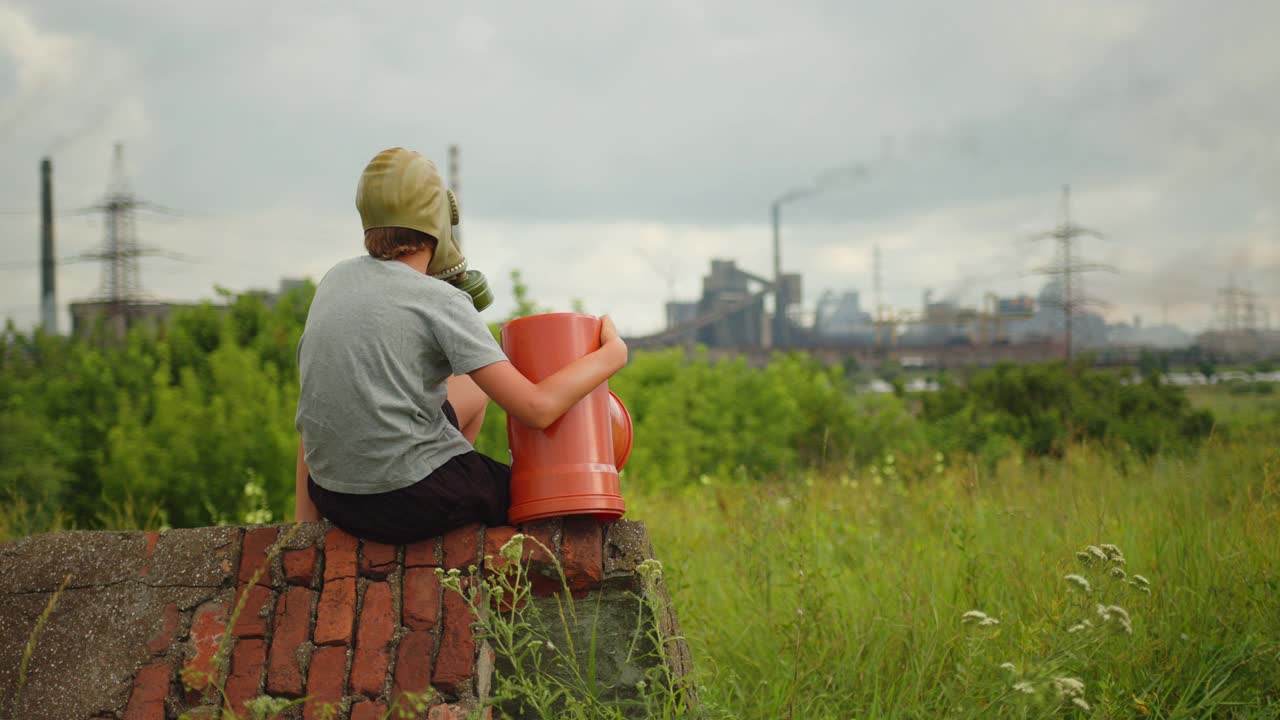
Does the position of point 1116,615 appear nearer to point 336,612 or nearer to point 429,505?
point 429,505

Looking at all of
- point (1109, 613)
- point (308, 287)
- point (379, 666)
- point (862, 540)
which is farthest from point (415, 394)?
point (308, 287)

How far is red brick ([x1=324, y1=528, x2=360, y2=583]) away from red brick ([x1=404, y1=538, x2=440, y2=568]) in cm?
15

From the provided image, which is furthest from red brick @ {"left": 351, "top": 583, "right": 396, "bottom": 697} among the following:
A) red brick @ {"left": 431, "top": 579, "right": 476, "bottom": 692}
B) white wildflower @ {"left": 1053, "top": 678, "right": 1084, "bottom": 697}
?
white wildflower @ {"left": 1053, "top": 678, "right": 1084, "bottom": 697}

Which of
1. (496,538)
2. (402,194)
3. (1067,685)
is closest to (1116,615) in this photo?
(1067,685)

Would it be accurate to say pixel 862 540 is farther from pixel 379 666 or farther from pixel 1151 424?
pixel 1151 424

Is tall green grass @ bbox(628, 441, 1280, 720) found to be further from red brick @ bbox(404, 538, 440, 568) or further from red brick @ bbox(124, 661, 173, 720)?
red brick @ bbox(124, 661, 173, 720)

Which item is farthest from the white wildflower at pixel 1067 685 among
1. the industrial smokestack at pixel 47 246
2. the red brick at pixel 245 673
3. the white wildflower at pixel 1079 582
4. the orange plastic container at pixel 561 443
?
the industrial smokestack at pixel 47 246

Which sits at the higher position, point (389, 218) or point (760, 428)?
point (389, 218)

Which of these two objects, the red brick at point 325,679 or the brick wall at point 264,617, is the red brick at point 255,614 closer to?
the brick wall at point 264,617

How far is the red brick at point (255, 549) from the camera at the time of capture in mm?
2531

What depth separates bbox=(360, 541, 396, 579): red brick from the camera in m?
2.44

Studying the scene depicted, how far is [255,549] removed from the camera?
8.41 feet

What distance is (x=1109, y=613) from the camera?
5.95ft

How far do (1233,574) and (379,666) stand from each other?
2903mm
